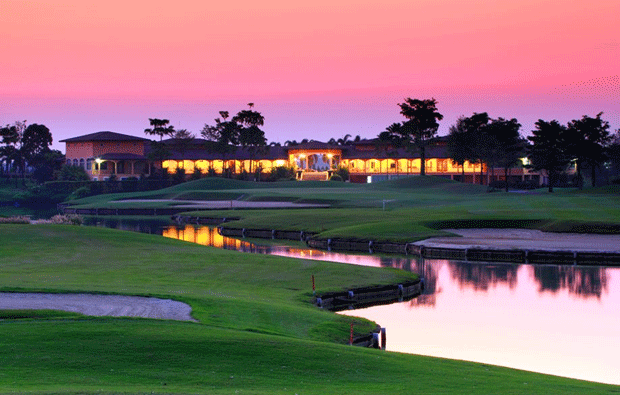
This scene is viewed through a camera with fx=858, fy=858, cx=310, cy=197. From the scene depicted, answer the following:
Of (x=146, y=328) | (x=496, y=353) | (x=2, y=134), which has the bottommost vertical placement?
(x=496, y=353)

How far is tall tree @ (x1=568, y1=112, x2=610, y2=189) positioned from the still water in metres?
62.7

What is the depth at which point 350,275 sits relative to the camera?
1516 inches

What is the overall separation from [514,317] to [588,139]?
83224 millimetres

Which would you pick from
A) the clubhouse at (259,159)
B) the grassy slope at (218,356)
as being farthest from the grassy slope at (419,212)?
the clubhouse at (259,159)

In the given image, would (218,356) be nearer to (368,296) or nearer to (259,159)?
(368,296)

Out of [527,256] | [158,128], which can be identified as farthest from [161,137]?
[527,256]

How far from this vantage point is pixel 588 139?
109 m

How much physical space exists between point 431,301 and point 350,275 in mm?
4573

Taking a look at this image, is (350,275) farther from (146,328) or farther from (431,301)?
(146,328)

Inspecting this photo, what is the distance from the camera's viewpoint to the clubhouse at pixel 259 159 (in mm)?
153625

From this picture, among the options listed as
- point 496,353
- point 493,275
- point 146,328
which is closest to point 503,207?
point 493,275

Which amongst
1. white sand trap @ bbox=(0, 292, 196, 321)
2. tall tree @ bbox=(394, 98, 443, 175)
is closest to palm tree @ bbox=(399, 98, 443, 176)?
tall tree @ bbox=(394, 98, 443, 175)

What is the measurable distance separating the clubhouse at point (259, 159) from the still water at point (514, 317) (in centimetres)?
10208

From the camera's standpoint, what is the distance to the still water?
24.9 meters
